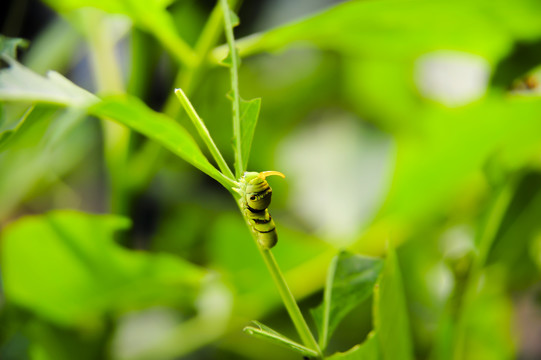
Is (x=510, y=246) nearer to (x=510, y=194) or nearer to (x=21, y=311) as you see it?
(x=510, y=194)

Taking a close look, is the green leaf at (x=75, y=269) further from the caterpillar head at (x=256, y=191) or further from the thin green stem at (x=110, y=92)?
the caterpillar head at (x=256, y=191)

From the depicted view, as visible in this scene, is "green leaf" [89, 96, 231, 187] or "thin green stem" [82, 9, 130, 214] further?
"thin green stem" [82, 9, 130, 214]

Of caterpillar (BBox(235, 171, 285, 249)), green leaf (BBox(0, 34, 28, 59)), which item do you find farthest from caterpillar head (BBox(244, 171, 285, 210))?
green leaf (BBox(0, 34, 28, 59))

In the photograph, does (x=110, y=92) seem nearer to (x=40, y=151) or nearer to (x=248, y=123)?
(x=40, y=151)

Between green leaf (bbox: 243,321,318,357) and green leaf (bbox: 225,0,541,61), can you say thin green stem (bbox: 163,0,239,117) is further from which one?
green leaf (bbox: 243,321,318,357)

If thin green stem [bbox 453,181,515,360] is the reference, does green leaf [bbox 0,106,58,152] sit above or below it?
above

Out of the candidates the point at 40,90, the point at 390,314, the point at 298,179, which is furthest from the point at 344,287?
the point at 298,179

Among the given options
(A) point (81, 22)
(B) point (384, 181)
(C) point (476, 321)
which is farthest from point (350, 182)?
(A) point (81, 22)
